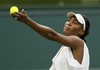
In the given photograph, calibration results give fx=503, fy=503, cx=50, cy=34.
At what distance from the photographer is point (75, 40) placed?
4.77 m

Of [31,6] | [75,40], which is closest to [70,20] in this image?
[75,40]

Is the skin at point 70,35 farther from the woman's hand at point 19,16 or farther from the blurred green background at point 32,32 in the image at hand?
the blurred green background at point 32,32

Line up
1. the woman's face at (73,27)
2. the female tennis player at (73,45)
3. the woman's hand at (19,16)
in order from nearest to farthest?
the woman's hand at (19,16) < the female tennis player at (73,45) < the woman's face at (73,27)

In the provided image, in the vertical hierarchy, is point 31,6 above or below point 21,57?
above

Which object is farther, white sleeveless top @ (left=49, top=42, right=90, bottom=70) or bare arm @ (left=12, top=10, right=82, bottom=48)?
white sleeveless top @ (left=49, top=42, right=90, bottom=70)

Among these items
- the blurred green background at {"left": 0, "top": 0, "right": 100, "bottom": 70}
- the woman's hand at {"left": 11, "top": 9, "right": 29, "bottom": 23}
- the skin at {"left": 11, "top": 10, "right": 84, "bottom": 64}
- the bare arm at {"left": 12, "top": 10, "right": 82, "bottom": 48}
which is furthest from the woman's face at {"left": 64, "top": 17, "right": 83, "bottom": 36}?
the blurred green background at {"left": 0, "top": 0, "right": 100, "bottom": 70}

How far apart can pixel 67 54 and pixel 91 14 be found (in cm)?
476

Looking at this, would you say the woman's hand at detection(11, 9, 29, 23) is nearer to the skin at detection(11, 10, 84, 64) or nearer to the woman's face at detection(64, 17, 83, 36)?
the skin at detection(11, 10, 84, 64)

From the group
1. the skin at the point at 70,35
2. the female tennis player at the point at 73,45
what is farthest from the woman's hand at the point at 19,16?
the female tennis player at the point at 73,45

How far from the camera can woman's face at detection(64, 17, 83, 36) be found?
4.95 meters

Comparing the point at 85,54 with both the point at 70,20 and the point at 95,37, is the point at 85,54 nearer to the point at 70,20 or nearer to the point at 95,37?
the point at 70,20

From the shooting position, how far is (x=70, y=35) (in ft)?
16.2

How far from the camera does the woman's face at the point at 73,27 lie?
4949 millimetres

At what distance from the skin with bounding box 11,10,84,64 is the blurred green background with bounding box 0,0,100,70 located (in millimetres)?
4370
